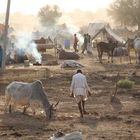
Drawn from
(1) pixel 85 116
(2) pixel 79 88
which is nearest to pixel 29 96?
(2) pixel 79 88

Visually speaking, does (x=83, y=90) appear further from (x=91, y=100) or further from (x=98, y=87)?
(x=98, y=87)

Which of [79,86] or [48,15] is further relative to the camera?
[48,15]

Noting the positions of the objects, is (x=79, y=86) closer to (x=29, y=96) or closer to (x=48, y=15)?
(x=29, y=96)

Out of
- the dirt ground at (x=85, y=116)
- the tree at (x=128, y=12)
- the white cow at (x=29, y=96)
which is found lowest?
the dirt ground at (x=85, y=116)

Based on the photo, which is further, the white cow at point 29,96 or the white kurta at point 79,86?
the white kurta at point 79,86

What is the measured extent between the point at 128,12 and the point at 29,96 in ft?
180

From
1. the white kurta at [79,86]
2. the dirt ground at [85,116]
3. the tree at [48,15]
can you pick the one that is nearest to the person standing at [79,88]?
the white kurta at [79,86]

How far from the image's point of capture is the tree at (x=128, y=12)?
67812mm

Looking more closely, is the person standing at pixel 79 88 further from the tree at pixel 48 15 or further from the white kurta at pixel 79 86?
the tree at pixel 48 15

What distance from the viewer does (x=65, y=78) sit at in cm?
2414

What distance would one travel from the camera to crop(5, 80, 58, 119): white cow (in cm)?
1505

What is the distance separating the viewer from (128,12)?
68875 mm

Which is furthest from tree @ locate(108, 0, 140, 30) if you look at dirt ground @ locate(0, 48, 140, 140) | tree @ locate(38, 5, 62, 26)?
dirt ground @ locate(0, 48, 140, 140)

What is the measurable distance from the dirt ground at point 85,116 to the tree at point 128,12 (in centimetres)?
4322
